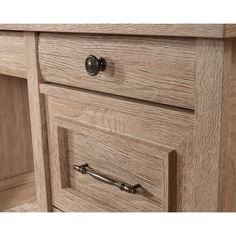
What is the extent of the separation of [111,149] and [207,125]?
22 centimetres

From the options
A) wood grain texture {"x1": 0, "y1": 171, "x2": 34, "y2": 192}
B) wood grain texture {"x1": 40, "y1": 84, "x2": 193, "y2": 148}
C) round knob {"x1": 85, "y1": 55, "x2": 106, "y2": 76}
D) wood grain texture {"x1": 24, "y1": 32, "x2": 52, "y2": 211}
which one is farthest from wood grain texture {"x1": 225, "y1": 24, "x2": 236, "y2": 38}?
wood grain texture {"x1": 0, "y1": 171, "x2": 34, "y2": 192}

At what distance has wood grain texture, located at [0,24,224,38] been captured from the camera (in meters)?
0.57

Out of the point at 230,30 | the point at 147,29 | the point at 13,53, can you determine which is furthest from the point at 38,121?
the point at 230,30

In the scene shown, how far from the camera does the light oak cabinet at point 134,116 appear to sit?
0.61 meters

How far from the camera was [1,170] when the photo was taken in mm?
1355

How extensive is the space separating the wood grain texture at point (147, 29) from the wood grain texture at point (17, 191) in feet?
2.10

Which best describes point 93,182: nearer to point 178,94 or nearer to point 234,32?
point 178,94

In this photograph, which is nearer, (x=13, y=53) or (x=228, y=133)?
(x=228, y=133)

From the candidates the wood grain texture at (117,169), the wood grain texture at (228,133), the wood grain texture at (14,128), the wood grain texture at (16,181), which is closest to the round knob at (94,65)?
the wood grain texture at (117,169)

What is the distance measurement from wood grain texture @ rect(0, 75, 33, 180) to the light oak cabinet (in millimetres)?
373

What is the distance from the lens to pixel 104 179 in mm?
802

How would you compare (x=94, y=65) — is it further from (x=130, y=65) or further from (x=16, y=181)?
(x=16, y=181)

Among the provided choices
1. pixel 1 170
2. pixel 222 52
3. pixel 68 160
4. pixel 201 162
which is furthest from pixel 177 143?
pixel 1 170

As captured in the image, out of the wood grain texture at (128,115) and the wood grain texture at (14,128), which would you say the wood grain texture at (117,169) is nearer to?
the wood grain texture at (128,115)
